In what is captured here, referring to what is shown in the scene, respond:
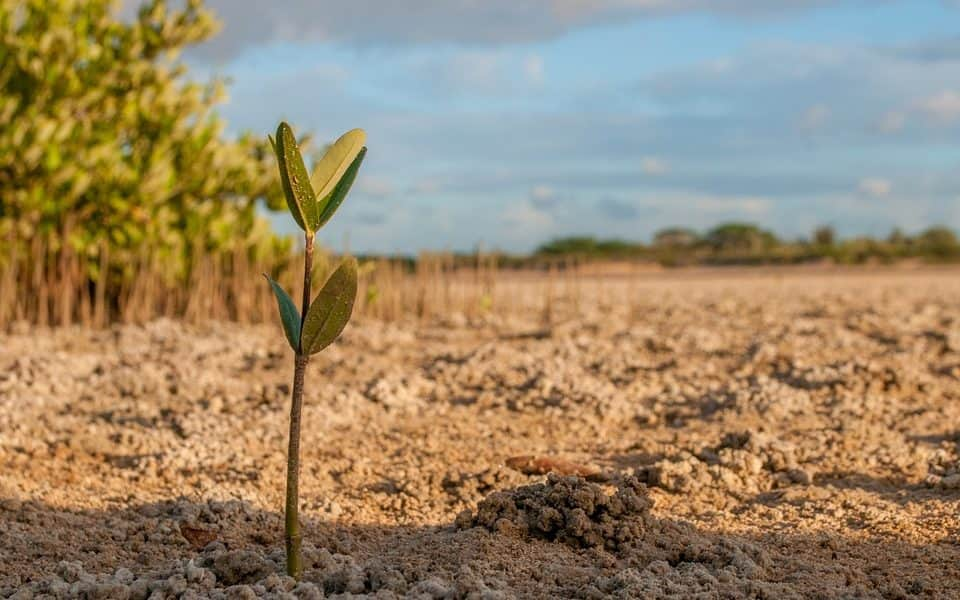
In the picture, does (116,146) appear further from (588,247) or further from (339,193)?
(588,247)

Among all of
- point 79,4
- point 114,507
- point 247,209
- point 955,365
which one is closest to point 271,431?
point 114,507

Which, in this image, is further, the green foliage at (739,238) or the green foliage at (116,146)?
the green foliage at (739,238)

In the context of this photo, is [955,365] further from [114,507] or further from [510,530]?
[114,507]

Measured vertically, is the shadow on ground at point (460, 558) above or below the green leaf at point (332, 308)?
below

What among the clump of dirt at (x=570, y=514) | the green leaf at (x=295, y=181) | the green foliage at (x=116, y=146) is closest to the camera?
the green leaf at (x=295, y=181)

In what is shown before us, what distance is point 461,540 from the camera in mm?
2639

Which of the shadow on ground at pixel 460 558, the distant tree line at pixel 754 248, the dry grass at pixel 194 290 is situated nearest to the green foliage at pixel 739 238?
the distant tree line at pixel 754 248

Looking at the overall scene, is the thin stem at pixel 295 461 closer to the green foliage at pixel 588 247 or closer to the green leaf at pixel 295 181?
the green leaf at pixel 295 181

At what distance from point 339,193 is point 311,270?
21 cm

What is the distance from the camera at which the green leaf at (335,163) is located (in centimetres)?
224

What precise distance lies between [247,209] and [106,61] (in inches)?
53.7

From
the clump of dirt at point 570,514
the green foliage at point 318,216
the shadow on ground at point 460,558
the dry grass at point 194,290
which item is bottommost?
the shadow on ground at point 460,558

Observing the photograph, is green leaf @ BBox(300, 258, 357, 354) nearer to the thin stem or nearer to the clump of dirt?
the thin stem

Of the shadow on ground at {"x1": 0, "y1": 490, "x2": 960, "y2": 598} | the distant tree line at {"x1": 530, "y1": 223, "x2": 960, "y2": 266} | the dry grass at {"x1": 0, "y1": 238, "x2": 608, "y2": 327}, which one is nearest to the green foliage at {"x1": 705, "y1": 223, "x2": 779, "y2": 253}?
the distant tree line at {"x1": 530, "y1": 223, "x2": 960, "y2": 266}
